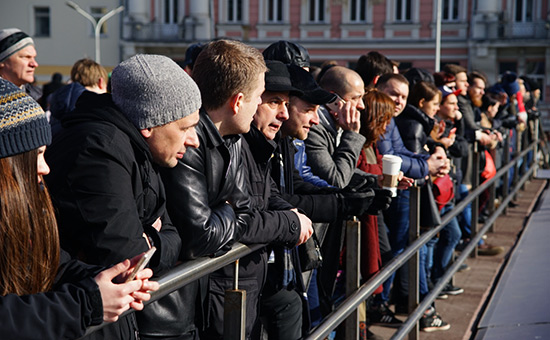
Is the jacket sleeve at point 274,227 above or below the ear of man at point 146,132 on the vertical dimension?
below

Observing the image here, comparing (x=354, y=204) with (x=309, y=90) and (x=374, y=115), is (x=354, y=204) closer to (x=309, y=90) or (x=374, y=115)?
(x=309, y=90)

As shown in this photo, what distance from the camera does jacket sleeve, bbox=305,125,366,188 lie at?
385cm

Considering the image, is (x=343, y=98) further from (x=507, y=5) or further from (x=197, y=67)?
(x=507, y=5)

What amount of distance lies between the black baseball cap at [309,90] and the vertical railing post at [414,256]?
969 millimetres

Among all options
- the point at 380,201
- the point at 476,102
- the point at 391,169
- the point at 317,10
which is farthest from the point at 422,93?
the point at 317,10

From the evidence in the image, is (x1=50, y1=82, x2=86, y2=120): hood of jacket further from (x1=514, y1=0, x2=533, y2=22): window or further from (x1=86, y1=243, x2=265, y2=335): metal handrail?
(x1=514, y1=0, x2=533, y2=22): window

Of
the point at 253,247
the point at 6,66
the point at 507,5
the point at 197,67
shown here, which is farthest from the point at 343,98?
the point at 507,5

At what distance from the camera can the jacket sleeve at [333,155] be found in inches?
151

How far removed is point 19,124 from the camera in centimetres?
178

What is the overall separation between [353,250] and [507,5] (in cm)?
3431

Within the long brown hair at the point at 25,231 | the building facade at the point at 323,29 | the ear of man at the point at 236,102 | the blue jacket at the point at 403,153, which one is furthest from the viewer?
the building facade at the point at 323,29

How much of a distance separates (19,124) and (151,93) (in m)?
0.58

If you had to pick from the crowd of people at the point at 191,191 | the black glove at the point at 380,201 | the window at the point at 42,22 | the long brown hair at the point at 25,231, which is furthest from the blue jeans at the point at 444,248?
the window at the point at 42,22

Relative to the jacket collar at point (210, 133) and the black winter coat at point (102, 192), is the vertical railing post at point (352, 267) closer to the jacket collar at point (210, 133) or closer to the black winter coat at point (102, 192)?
the jacket collar at point (210, 133)
